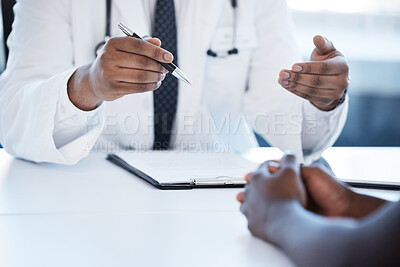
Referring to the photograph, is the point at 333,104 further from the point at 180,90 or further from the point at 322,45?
the point at 180,90

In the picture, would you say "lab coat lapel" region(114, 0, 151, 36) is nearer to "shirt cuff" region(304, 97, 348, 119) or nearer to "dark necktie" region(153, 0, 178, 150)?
"dark necktie" region(153, 0, 178, 150)

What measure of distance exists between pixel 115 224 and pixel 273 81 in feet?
2.68

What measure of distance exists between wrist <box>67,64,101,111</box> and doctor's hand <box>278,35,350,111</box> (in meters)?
0.38

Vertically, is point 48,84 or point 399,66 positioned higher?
point 399,66

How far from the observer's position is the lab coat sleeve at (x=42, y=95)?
2.80ft

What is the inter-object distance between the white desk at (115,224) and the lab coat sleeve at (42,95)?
0.07 meters

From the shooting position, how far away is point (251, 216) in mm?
494

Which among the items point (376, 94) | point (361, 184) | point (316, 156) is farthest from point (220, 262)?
point (376, 94)

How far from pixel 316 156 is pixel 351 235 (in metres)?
0.71

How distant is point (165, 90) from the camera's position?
114 centimetres

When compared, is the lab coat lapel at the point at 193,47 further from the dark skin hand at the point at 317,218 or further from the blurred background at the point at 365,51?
the blurred background at the point at 365,51

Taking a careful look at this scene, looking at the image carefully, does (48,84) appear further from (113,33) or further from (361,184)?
(361,184)

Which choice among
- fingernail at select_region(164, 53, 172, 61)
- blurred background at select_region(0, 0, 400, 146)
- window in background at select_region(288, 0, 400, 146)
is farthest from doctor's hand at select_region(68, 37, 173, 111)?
window in background at select_region(288, 0, 400, 146)

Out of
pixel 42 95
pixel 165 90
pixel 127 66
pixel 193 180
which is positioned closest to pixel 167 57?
pixel 127 66
